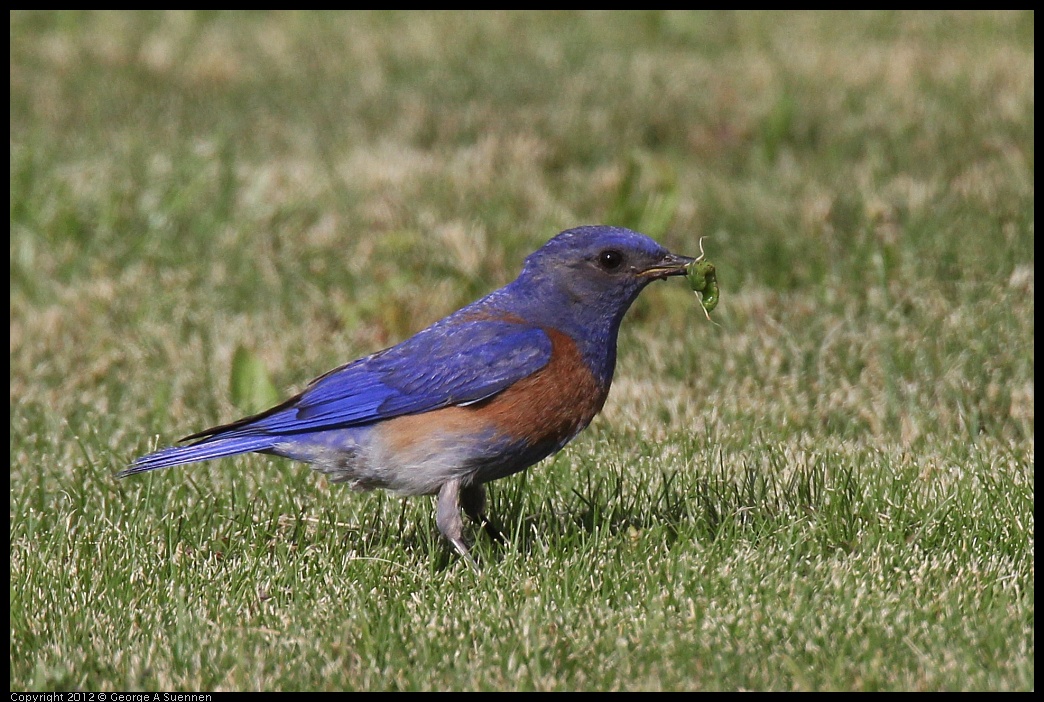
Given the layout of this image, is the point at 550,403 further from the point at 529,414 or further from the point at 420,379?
the point at 420,379

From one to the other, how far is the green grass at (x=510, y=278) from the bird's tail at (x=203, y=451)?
258 millimetres

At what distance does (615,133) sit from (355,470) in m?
5.63

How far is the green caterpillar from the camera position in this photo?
5113 millimetres

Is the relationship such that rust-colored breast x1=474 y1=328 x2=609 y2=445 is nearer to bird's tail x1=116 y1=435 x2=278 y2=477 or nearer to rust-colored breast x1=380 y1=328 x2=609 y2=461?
rust-colored breast x1=380 y1=328 x2=609 y2=461

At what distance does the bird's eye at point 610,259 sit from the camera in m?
5.00

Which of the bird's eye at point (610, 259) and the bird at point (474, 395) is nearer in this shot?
the bird at point (474, 395)

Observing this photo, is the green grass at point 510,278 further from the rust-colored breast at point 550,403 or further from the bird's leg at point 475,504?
the rust-colored breast at point 550,403

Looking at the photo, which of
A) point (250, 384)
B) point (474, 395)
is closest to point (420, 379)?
point (474, 395)

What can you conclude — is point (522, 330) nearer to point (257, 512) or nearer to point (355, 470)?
point (355, 470)

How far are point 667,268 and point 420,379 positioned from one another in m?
0.94

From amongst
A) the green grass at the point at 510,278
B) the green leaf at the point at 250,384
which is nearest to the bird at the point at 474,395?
the green grass at the point at 510,278

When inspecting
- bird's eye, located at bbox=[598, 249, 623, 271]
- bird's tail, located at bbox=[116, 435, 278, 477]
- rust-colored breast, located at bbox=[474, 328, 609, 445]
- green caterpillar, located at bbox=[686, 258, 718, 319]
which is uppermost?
bird's eye, located at bbox=[598, 249, 623, 271]

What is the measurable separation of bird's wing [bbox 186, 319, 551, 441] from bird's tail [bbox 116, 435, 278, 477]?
3 cm

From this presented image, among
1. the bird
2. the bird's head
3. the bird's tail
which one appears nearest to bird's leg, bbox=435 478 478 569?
the bird
